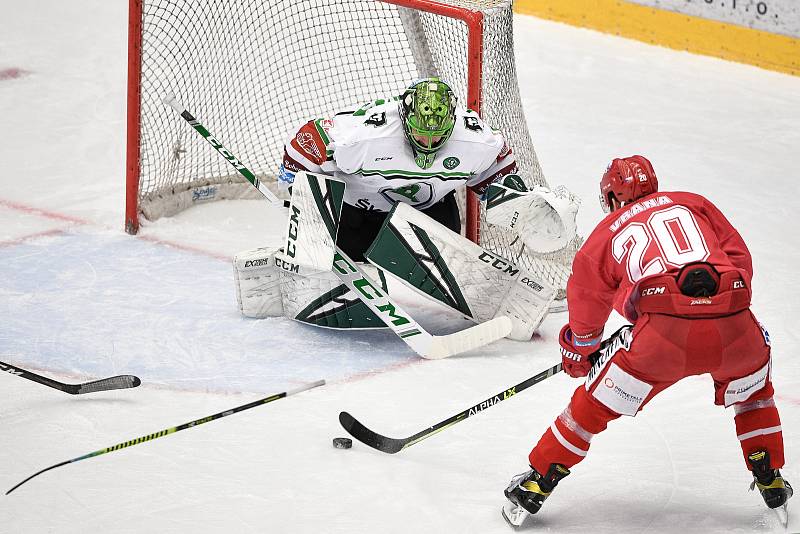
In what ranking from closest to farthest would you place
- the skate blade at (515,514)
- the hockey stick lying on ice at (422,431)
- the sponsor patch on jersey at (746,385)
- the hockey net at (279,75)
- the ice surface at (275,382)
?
the sponsor patch on jersey at (746,385)
the skate blade at (515,514)
the ice surface at (275,382)
the hockey stick lying on ice at (422,431)
the hockey net at (279,75)

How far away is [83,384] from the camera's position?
146 inches

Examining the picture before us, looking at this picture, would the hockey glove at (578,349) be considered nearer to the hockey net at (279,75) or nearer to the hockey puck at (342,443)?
the hockey puck at (342,443)

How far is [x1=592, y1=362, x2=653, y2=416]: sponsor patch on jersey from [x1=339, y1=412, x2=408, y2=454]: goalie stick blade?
2.33ft

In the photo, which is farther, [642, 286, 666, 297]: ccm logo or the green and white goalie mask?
the green and white goalie mask

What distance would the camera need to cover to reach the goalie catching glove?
411 cm

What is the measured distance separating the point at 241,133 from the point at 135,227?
800 millimetres

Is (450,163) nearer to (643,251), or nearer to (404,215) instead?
(404,215)

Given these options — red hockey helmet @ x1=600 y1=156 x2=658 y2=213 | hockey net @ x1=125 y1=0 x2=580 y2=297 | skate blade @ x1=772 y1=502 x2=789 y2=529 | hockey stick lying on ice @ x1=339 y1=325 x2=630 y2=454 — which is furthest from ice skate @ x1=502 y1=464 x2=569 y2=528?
hockey net @ x1=125 y1=0 x2=580 y2=297

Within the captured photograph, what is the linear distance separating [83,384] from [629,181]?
1729mm

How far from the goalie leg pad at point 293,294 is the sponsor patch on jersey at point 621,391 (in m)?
1.51

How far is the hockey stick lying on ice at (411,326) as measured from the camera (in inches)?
162

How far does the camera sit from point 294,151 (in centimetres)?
423

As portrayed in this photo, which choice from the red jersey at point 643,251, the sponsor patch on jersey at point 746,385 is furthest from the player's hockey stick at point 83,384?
the sponsor patch on jersey at point 746,385

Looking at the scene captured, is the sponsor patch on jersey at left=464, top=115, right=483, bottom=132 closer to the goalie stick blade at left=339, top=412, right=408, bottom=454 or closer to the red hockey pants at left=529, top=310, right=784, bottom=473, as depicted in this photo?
the goalie stick blade at left=339, top=412, right=408, bottom=454
